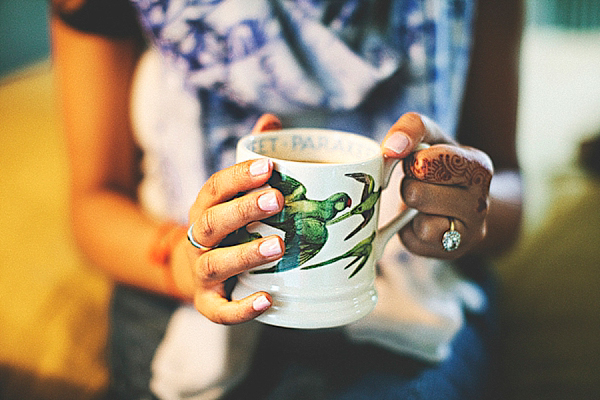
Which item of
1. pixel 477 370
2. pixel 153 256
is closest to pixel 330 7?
pixel 153 256

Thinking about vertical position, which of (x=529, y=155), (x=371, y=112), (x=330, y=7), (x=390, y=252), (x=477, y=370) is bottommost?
(x=529, y=155)

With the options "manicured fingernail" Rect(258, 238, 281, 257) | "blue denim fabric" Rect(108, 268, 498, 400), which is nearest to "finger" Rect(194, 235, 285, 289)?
"manicured fingernail" Rect(258, 238, 281, 257)

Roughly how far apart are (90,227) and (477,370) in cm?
64

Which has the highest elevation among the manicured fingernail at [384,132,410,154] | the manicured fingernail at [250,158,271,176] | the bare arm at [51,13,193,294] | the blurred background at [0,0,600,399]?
the manicured fingernail at [250,158,271,176]

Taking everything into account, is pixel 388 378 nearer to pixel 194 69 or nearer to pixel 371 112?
pixel 371 112

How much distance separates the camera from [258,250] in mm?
344

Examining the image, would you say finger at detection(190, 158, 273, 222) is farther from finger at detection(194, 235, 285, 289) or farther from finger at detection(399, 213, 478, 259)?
finger at detection(399, 213, 478, 259)

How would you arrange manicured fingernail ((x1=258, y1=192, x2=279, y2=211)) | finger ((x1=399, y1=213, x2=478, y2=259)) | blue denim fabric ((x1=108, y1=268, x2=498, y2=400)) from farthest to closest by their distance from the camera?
blue denim fabric ((x1=108, y1=268, x2=498, y2=400)), finger ((x1=399, y1=213, x2=478, y2=259)), manicured fingernail ((x1=258, y1=192, x2=279, y2=211))

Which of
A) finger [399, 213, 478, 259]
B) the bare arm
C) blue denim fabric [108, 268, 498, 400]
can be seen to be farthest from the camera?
the bare arm

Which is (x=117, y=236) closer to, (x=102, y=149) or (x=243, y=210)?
(x=102, y=149)

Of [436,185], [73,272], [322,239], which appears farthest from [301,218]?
[73,272]

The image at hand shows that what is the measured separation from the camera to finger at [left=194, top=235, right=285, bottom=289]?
342 mm

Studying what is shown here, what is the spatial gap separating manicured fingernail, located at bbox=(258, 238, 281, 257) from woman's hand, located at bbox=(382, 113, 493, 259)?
13 centimetres

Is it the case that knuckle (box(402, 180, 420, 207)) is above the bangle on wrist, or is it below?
above
